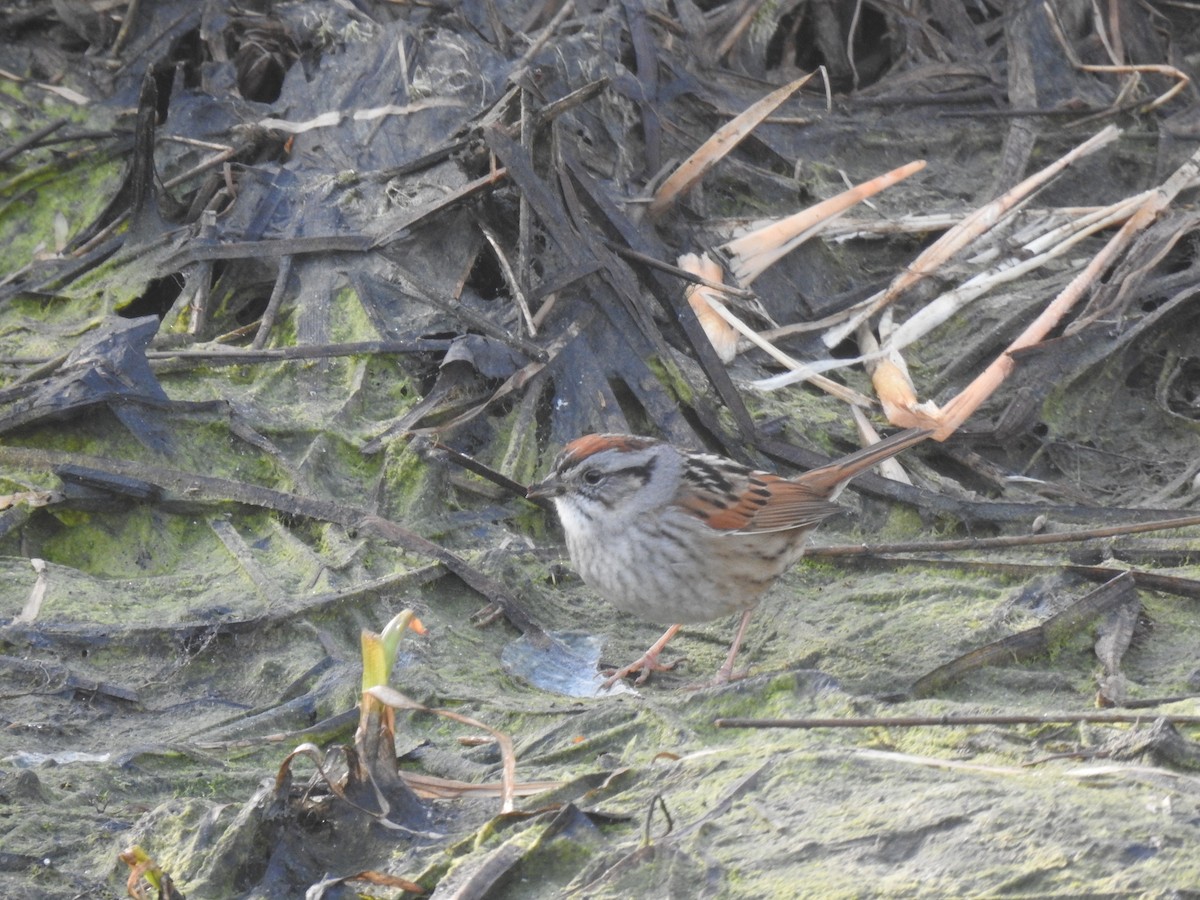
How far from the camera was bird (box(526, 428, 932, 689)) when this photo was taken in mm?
4523

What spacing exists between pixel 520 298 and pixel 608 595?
5.23 feet

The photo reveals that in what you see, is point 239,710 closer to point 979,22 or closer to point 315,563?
point 315,563

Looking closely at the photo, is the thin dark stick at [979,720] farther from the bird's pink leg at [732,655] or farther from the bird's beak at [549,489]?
the bird's beak at [549,489]

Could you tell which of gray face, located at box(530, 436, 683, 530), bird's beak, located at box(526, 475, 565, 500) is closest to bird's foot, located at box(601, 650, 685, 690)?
gray face, located at box(530, 436, 683, 530)

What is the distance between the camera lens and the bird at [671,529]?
14.8 feet

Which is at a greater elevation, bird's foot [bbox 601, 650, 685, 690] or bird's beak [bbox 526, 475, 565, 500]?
bird's beak [bbox 526, 475, 565, 500]

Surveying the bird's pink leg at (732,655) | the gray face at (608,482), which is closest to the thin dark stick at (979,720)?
the bird's pink leg at (732,655)

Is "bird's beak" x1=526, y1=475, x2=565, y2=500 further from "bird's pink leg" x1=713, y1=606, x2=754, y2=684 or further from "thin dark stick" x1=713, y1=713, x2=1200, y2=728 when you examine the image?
→ "thin dark stick" x1=713, y1=713, x2=1200, y2=728

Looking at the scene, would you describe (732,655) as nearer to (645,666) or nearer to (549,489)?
(645,666)

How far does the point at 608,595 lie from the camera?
179 inches

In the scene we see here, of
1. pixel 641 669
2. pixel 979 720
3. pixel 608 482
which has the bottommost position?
pixel 641 669

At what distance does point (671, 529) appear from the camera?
15.1 ft

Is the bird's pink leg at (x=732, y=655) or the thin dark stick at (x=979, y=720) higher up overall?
the thin dark stick at (x=979, y=720)

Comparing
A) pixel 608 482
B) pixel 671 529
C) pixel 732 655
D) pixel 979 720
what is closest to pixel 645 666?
pixel 732 655
